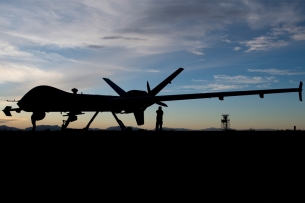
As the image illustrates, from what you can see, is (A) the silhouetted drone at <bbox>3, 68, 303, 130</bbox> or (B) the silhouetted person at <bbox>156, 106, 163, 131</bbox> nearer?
(A) the silhouetted drone at <bbox>3, 68, 303, 130</bbox>

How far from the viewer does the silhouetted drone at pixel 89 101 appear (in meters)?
21.4

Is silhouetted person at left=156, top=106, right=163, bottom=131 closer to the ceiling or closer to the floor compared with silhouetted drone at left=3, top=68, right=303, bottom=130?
closer to the floor

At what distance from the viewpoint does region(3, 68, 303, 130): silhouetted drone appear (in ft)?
70.1

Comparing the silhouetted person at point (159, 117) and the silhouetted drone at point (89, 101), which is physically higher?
the silhouetted drone at point (89, 101)

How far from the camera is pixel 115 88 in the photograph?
99.2 ft

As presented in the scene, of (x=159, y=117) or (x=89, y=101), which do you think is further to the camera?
(x=159, y=117)

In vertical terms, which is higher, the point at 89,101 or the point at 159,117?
the point at 89,101

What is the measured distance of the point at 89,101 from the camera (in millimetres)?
23750

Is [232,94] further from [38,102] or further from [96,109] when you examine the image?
[38,102]

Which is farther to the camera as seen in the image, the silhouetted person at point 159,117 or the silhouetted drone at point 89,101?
the silhouetted person at point 159,117

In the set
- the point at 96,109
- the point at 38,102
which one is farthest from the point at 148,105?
the point at 38,102
